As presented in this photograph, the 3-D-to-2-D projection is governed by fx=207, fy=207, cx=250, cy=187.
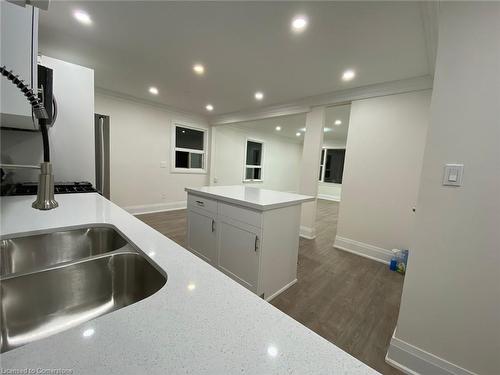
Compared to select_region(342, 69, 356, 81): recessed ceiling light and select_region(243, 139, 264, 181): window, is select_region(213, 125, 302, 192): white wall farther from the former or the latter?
select_region(342, 69, 356, 81): recessed ceiling light

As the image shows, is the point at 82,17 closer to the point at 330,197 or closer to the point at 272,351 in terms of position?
the point at 272,351

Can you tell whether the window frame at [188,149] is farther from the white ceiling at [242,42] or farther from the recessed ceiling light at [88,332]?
the recessed ceiling light at [88,332]

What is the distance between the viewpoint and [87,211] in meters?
1.19

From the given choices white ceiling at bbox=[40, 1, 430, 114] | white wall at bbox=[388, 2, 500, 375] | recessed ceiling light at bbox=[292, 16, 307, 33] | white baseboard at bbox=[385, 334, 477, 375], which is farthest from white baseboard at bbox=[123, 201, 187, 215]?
white wall at bbox=[388, 2, 500, 375]

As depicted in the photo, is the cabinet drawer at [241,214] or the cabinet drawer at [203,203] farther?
the cabinet drawer at [203,203]

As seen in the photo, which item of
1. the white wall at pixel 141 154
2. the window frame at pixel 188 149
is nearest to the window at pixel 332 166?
the window frame at pixel 188 149

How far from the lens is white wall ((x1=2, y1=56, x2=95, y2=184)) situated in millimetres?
1860

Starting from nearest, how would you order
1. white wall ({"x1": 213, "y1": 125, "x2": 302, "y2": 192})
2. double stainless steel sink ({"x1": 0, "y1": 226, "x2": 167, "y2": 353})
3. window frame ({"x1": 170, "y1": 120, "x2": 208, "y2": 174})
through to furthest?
double stainless steel sink ({"x1": 0, "y1": 226, "x2": 167, "y2": 353}), window frame ({"x1": 170, "y1": 120, "x2": 208, "y2": 174}), white wall ({"x1": 213, "y1": 125, "x2": 302, "y2": 192})

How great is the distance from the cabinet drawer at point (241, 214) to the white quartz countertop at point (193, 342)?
112 centimetres

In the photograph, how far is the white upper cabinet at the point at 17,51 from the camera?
2.67 feet

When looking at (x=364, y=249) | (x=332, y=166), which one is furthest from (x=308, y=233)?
(x=332, y=166)

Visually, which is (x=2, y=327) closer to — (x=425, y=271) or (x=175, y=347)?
(x=175, y=347)

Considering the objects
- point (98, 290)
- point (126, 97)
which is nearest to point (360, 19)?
point (98, 290)

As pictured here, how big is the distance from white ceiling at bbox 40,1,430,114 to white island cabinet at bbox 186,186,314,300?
5.00ft
